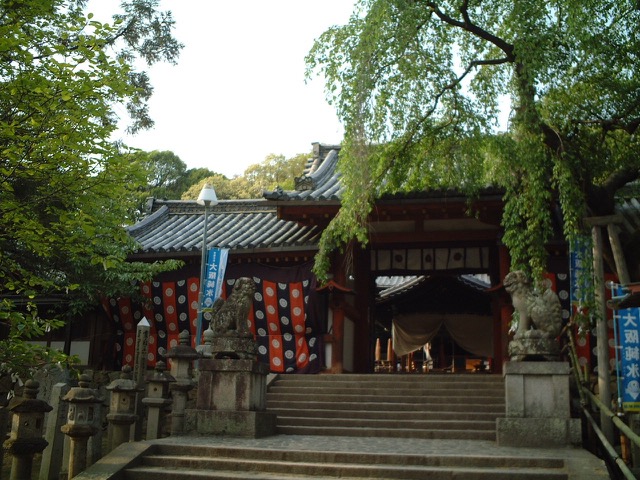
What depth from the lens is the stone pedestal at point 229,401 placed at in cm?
1102

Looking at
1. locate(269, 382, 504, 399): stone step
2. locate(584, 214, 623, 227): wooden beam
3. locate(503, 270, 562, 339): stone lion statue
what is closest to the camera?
locate(503, 270, 562, 339): stone lion statue

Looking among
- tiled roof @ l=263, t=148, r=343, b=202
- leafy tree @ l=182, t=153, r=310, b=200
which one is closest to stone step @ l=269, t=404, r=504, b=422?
tiled roof @ l=263, t=148, r=343, b=202

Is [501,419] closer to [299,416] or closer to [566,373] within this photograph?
[566,373]

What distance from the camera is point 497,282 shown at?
704 inches

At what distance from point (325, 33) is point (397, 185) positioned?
305 centimetres

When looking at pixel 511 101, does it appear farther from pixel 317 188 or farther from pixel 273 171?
pixel 273 171

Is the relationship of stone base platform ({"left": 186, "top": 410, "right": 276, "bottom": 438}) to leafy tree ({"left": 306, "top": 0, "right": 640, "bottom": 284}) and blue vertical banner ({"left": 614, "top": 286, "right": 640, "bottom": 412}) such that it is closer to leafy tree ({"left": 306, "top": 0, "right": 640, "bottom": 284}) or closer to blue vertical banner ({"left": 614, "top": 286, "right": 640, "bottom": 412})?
leafy tree ({"left": 306, "top": 0, "right": 640, "bottom": 284})

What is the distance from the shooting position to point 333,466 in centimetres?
862

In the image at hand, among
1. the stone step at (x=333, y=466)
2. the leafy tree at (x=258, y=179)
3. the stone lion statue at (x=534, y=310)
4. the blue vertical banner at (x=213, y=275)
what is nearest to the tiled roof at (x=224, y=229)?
the blue vertical banner at (x=213, y=275)

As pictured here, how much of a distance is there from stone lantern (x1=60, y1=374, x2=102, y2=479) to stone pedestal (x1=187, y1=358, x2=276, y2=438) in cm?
250

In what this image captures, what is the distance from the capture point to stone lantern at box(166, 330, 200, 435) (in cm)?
1128

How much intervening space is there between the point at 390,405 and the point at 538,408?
11.4 ft

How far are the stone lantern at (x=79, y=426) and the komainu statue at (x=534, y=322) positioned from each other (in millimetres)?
6383

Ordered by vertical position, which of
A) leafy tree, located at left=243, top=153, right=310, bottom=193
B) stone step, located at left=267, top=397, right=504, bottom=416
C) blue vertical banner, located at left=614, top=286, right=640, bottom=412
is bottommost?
stone step, located at left=267, top=397, right=504, bottom=416
